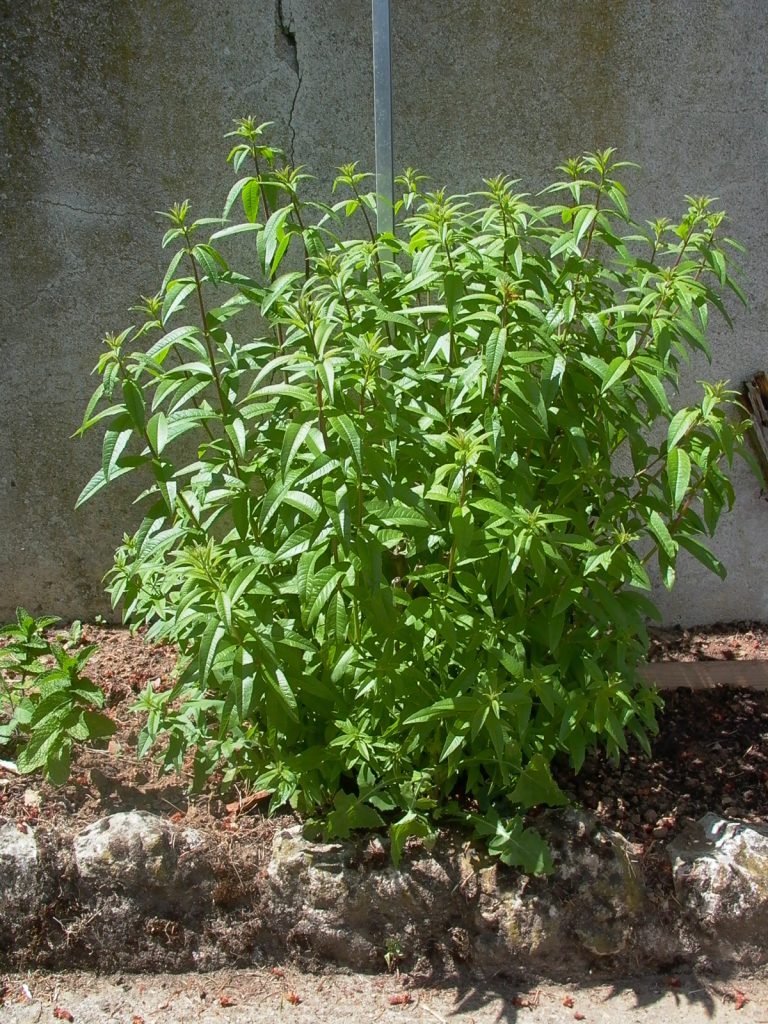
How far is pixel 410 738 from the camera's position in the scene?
2.87 meters

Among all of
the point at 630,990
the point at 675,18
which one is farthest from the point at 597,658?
the point at 675,18

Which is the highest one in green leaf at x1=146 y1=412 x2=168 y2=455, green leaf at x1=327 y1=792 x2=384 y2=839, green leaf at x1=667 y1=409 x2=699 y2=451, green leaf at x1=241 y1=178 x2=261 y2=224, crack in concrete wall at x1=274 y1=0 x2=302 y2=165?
crack in concrete wall at x1=274 y1=0 x2=302 y2=165

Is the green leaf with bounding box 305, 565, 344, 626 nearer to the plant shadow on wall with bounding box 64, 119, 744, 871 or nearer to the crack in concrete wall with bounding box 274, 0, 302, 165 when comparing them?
the plant shadow on wall with bounding box 64, 119, 744, 871

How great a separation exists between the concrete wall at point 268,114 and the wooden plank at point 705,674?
174cm

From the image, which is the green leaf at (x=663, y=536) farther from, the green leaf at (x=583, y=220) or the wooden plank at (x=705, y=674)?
the wooden plank at (x=705, y=674)

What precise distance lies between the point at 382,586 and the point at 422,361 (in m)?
0.71

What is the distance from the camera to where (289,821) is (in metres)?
3.23

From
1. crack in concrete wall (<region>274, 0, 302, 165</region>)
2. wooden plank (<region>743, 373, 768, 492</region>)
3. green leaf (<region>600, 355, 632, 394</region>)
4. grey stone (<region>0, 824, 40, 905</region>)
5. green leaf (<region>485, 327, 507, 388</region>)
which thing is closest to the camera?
green leaf (<region>485, 327, 507, 388</region>)

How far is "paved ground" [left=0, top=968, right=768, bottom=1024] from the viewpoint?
2861 millimetres

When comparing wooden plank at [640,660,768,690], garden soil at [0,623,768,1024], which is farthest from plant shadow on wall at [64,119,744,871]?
wooden plank at [640,660,768,690]

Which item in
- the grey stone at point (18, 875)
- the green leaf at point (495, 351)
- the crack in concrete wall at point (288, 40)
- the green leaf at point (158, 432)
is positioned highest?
the crack in concrete wall at point (288, 40)

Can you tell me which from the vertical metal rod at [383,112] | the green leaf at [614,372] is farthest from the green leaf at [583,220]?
the vertical metal rod at [383,112]

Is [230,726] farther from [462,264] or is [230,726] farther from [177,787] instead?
[462,264]

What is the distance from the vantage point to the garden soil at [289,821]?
9.46 feet
